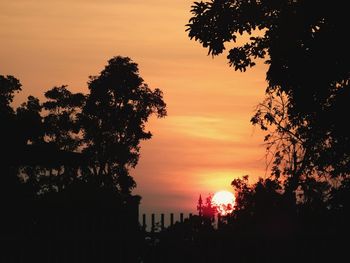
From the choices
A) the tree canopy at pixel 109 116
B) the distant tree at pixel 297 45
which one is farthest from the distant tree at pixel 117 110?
the distant tree at pixel 297 45

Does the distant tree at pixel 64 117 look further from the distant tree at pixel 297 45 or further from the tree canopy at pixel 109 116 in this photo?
the distant tree at pixel 297 45

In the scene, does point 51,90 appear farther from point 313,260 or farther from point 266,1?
point 313,260

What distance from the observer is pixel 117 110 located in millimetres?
63312

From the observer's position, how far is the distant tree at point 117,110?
61906mm

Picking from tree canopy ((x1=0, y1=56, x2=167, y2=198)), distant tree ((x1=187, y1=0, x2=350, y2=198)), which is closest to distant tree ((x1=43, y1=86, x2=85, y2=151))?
tree canopy ((x1=0, y1=56, x2=167, y2=198))

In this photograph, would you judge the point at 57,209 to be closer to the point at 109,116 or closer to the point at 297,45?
the point at 297,45

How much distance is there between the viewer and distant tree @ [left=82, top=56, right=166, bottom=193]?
203 ft

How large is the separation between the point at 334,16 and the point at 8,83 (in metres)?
44.6

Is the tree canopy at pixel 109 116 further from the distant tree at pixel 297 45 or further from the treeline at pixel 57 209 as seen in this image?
the distant tree at pixel 297 45

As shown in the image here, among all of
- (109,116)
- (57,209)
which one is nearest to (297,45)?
(57,209)

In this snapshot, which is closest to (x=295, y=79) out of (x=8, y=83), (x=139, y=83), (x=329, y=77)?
(x=329, y=77)

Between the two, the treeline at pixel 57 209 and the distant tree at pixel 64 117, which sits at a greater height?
the distant tree at pixel 64 117

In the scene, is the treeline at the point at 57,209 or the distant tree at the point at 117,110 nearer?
the treeline at the point at 57,209

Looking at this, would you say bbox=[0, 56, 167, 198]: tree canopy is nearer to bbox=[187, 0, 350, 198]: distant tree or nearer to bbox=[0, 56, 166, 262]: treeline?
bbox=[0, 56, 166, 262]: treeline
